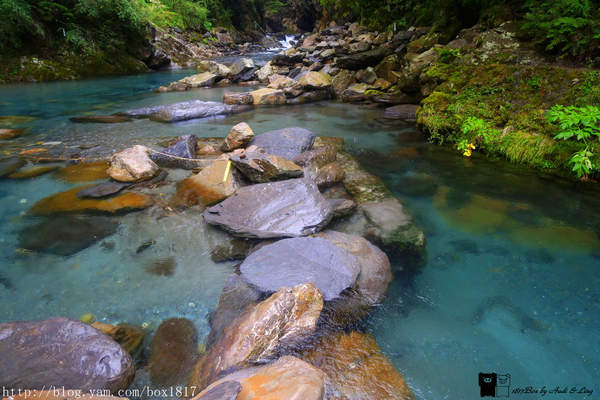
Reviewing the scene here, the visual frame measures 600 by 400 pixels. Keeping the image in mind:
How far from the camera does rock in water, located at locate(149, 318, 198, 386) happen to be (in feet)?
6.47

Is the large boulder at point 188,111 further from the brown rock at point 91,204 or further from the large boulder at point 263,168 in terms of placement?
the large boulder at point 263,168

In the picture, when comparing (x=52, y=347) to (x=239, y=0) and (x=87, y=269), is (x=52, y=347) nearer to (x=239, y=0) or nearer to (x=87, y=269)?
(x=87, y=269)

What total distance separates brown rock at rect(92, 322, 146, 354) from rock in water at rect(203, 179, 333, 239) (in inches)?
51.7

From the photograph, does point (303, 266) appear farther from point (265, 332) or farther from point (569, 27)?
point (569, 27)

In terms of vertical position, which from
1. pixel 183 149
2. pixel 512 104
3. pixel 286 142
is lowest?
pixel 183 149

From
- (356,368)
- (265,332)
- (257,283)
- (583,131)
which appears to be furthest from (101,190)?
(583,131)

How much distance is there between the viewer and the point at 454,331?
92.7 inches

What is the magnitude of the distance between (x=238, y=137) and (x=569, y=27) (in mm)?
6104

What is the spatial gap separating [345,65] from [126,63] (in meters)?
12.0

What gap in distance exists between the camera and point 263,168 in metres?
4.12

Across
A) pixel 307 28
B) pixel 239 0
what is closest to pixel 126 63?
pixel 239 0

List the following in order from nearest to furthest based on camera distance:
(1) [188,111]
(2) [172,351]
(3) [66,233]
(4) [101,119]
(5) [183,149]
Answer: (2) [172,351], (3) [66,233], (5) [183,149], (4) [101,119], (1) [188,111]

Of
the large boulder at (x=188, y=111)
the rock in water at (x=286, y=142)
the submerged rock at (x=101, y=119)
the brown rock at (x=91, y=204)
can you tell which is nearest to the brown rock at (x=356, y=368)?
the brown rock at (x=91, y=204)

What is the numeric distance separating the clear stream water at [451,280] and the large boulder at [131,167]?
0.63 m
